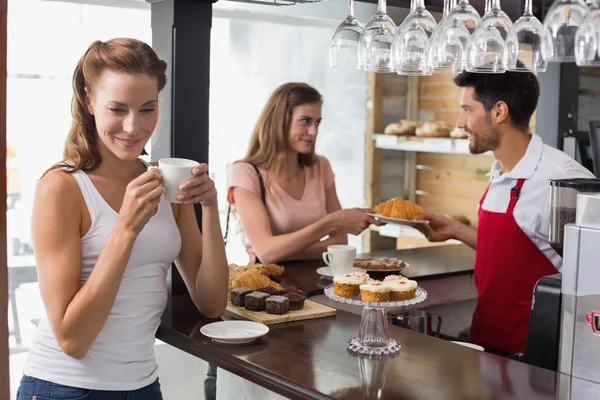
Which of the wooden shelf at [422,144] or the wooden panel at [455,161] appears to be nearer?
the wooden shelf at [422,144]

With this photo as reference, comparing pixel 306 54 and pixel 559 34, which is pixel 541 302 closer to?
pixel 559 34

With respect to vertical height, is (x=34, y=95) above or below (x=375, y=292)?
above

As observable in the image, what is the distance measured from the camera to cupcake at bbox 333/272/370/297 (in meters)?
2.38

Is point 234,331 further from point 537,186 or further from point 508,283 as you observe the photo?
point 537,186

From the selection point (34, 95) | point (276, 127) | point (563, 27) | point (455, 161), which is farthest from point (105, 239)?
point (455, 161)

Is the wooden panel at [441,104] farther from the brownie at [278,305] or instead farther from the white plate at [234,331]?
the white plate at [234,331]

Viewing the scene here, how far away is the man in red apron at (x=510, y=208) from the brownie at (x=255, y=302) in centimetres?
106

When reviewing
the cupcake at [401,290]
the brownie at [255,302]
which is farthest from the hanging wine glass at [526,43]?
the brownie at [255,302]

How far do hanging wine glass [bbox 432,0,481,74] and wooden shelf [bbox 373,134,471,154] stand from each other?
329 cm

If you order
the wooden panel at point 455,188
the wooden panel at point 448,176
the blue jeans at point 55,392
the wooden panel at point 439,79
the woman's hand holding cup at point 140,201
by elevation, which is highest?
the wooden panel at point 439,79

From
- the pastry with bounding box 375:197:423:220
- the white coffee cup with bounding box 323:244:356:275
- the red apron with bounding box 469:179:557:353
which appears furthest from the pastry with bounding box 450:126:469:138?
the white coffee cup with bounding box 323:244:356:275

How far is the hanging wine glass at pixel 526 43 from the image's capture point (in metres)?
2.11

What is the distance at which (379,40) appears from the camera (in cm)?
236

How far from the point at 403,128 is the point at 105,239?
164 inches
